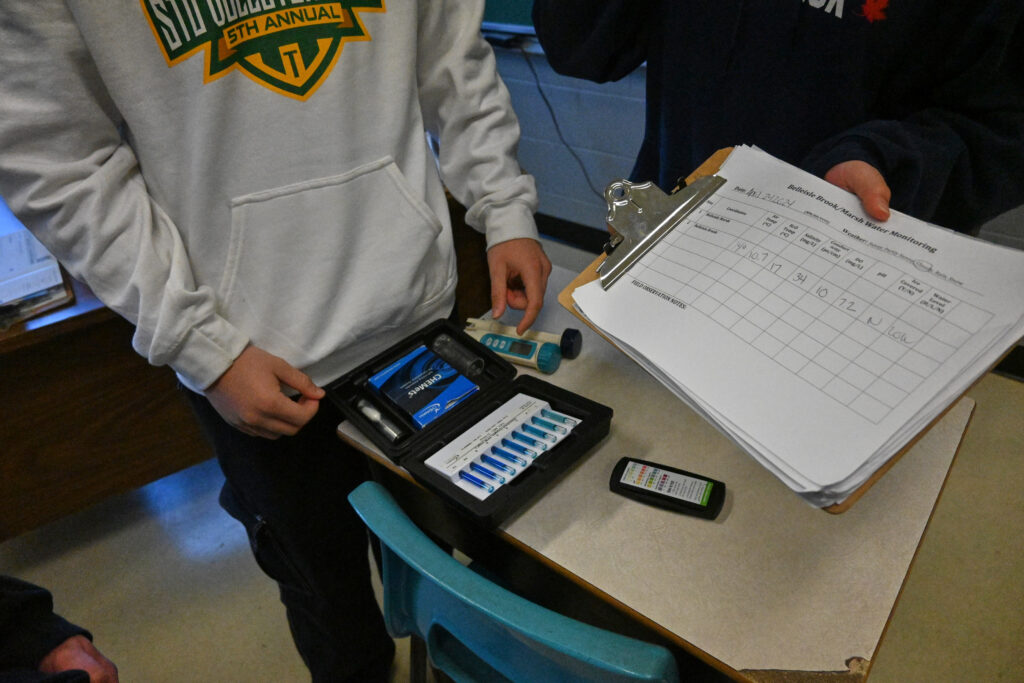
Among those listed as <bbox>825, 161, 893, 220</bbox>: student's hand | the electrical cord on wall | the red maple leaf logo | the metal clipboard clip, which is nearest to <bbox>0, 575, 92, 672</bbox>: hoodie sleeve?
the metal clipboard clip

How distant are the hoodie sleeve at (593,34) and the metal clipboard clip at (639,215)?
1.46ft

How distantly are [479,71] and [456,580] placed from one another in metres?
0.67

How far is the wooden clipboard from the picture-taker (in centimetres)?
49

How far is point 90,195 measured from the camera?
63cm

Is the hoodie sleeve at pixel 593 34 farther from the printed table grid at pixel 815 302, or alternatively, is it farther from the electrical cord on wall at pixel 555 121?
the electrical cord on wall at pixel 555 121

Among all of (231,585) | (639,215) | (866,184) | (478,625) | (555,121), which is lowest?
(231,585)

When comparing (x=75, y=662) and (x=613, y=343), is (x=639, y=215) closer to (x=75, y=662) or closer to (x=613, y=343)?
(x=613, y=343)

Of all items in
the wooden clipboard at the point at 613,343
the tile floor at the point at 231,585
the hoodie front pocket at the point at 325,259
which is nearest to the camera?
the wooden clipboard at the point at 613,343

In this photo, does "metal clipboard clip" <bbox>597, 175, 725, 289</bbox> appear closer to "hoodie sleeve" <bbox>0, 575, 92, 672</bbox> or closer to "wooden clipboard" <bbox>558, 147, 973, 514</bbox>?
"wooden clipboard" <bbox>558, 147, 973, 514</bbox>

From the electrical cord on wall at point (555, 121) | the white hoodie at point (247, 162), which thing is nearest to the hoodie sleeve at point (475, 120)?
the white hoodie at point (247, 162)

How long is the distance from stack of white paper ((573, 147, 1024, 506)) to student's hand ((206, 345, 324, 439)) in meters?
0.33

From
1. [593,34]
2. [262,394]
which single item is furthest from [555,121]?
[262,394]

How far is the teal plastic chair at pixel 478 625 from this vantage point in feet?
1.73

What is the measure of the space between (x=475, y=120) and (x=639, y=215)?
1.12ft
